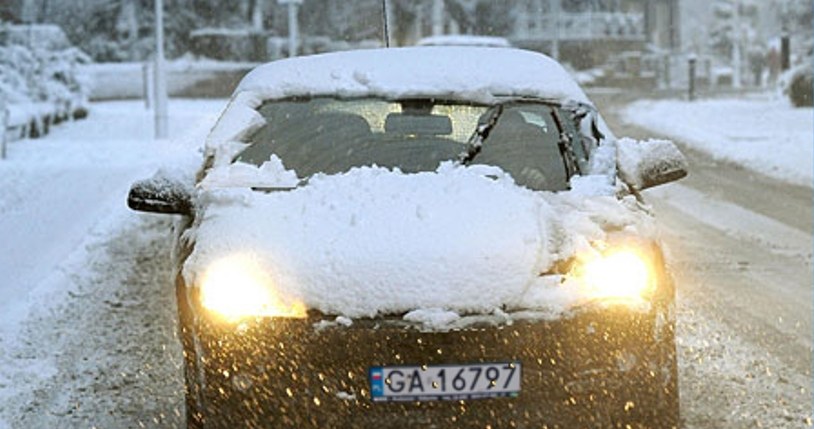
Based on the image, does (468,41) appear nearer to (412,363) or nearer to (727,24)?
(412,363)

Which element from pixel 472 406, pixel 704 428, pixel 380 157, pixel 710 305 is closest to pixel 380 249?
pixel 472 406

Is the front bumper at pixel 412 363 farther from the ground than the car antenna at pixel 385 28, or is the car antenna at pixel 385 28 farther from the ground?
the car antenna at pixel 385 28

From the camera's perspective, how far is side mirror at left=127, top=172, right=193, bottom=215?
463 centimetres

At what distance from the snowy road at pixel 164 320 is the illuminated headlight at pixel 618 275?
1134 mm

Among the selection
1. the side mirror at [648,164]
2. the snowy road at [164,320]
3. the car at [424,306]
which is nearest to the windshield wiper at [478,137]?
the car at [424,306]

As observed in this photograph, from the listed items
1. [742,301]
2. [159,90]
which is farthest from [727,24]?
[742,301]

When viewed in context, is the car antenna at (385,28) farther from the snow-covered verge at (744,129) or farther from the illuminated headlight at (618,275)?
the snow-covered verge at (744,129)

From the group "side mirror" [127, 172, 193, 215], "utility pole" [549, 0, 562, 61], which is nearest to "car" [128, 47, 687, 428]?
"side mirror" [127, 172, 193, 215]

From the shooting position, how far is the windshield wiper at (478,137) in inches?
191

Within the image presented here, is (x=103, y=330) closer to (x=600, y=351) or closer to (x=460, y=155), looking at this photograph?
(x=460, y=155)

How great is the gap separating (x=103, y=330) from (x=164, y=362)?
0.86 meters

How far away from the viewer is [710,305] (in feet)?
23.1

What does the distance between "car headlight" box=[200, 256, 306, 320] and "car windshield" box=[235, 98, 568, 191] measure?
0.95 m

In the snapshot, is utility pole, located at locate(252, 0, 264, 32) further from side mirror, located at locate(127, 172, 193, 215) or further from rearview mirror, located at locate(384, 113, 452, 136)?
side mirror, located at locate(127, 172, 193, 215)
